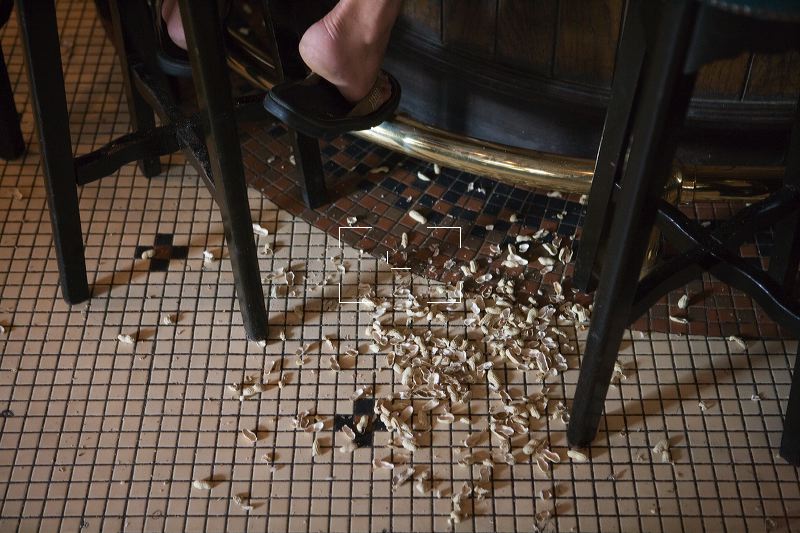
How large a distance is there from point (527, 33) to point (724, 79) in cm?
43

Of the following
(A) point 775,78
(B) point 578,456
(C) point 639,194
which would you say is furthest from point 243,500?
(A) point 775,78

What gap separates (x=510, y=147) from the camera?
1880 mm

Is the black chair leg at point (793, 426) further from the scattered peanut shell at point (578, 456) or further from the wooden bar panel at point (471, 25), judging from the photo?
the wooden bar panel at point (471, 25)

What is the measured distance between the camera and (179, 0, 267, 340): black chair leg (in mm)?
1389

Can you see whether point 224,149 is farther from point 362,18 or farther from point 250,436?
point 250,436

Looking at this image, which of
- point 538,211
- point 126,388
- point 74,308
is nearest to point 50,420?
point 126,388

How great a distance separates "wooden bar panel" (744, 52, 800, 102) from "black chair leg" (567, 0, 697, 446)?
64 cm

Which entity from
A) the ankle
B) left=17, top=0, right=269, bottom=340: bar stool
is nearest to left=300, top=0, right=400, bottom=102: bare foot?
the ankle

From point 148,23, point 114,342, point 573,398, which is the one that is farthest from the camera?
point 148,23

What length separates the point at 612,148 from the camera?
1.65 m

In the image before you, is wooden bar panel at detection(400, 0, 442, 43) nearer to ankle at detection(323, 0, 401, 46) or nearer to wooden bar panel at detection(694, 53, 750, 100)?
ankle at detection(323, 0, 401, 46)

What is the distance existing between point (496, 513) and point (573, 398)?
0.92 ft

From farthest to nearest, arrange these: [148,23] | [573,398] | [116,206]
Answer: [116,206], [148,23], [573,398]

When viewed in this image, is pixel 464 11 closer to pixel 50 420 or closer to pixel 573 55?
pixel 573 55
